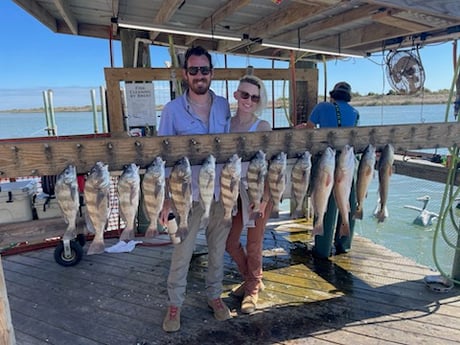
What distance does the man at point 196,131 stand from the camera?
2.03 meters

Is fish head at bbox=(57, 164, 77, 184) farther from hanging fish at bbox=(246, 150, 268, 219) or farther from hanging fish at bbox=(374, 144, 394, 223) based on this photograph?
hanging fish at bbox=(374, 144, 394, 223)

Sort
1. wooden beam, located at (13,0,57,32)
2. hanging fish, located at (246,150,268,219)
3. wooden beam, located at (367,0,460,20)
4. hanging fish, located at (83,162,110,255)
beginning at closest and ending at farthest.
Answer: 1. hanging fish, located at (83,162,110,255)
2. hanging fish, located at (246,150,268,219)
3. wooden beam, located at (367,0,460,20)
4. wooden beam, located at (13,0,57,32)

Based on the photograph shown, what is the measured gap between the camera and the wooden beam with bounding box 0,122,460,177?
1.58 metres

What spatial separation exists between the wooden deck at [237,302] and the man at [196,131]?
21 cm

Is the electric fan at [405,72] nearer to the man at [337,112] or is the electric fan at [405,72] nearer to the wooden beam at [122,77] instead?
the man at [337,112]

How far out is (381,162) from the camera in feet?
7.13

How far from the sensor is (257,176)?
74.3 inches

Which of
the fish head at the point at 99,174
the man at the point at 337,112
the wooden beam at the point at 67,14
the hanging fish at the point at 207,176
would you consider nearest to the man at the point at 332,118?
the man at the point at 337,112

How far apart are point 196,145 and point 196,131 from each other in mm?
270

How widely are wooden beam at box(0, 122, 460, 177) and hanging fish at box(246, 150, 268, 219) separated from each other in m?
0.07

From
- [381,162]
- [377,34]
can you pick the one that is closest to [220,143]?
[381,162]

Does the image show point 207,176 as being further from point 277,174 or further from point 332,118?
point 332,118

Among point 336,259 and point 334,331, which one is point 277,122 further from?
point 334,331

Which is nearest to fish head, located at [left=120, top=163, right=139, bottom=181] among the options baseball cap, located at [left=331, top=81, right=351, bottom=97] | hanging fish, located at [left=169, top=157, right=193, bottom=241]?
hanging fish, located at [left=169, top=157, right=193, bottom=241]
